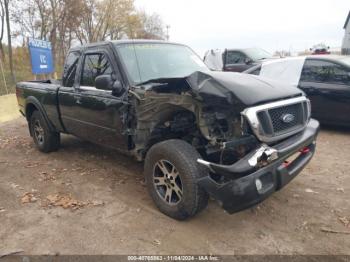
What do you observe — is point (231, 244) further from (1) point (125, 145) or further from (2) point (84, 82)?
(2) point (84, 82)

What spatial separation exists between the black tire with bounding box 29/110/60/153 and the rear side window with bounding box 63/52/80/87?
1.05 metres

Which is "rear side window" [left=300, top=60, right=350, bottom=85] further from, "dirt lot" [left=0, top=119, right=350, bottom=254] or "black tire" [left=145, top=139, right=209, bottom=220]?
"black tire" [left=145, top=139, right=209, bottom=220]

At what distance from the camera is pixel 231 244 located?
3252mm

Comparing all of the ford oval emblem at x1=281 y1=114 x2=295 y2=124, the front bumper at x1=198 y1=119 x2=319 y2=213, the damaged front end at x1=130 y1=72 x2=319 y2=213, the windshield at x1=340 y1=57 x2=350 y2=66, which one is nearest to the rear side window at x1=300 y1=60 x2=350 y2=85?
the windshield at x1=340 y1=57 x2=350 y2=66

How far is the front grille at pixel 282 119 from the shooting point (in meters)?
3.16

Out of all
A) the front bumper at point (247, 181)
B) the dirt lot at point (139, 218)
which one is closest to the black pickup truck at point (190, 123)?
the front bumper at point (247, 181)

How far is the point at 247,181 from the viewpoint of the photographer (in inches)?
117

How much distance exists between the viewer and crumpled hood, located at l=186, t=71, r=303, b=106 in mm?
3168

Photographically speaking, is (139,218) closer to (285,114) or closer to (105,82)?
(105,82)

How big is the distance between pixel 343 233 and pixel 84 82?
12.6 feet

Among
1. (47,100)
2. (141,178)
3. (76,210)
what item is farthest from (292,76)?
(76,210)

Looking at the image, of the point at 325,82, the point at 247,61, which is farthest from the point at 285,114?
the point at 247,61

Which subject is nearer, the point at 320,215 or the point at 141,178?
the point at 320,215

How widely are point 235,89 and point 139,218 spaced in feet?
5.71
